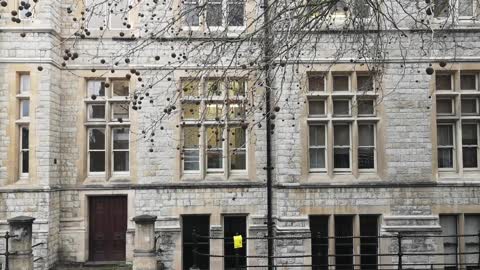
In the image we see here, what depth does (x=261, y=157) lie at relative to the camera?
12.0 metres

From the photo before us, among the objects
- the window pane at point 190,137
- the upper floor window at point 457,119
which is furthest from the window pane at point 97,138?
the upper floor window at point 457,119

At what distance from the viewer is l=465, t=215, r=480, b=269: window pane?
11.6m

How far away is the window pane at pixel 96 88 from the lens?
12.2 meters

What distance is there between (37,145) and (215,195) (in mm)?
4039

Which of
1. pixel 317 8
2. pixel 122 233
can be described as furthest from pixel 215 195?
pixel 317 8

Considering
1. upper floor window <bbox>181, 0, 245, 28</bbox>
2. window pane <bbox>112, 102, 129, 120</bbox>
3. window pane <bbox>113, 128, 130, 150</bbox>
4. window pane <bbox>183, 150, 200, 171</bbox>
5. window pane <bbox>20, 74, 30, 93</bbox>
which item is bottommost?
window pane <bbox>183, 150, 200, 171</bbox>

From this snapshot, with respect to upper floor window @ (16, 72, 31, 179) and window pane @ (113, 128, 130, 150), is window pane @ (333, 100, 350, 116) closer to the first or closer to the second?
window pane @ (113, 128, 130, 150)

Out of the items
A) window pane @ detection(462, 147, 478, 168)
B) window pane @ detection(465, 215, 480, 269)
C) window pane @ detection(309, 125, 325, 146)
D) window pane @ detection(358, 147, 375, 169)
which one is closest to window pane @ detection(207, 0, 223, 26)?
window pane @ detection(309, 125, 325, 146)

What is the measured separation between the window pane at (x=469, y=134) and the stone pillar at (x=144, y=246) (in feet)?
24.1

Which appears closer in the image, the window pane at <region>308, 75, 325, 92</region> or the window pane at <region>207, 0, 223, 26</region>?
the window pane at <region>207, 0, 223, 26</region>

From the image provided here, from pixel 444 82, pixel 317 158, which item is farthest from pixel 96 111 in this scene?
pixel 444 82

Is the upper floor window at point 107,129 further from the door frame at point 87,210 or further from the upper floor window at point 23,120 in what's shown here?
the upper floor window at point 23,120

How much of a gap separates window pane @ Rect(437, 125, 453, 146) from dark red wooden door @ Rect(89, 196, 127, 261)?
7.46 metres

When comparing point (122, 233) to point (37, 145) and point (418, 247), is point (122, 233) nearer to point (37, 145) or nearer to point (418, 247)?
point (37, 145)
